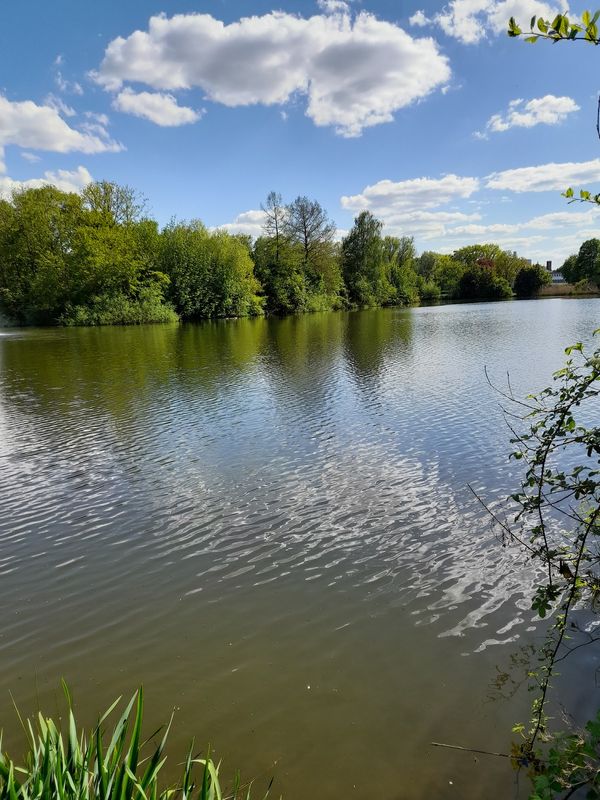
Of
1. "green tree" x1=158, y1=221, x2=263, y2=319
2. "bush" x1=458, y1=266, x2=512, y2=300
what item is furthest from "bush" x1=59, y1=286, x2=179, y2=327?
"bush" x1=458, y1=266, x2=512, y2=300

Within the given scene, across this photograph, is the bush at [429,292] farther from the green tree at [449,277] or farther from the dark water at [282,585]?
the dark water at [282,585]

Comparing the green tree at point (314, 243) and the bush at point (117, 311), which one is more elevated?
the green tree at point (314, 243)

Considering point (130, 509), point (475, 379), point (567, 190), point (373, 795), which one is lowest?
point (373, 795)

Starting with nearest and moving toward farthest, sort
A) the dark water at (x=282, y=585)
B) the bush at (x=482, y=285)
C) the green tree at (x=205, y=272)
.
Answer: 1. the dark water at (x=282, y=585)
2. the green tree at (x=205, y=272)
3. the bush at (x=482, y=285)

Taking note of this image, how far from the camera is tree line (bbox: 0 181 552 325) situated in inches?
1998

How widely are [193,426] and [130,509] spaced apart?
4.61 meters

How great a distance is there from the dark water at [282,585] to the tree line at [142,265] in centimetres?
4139

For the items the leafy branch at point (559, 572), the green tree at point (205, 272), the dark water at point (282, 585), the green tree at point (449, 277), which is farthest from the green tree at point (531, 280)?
the leafy branch at point (559, 572)

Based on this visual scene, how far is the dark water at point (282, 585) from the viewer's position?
11.9 feet

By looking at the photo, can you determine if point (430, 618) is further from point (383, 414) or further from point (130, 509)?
point (383, 414)

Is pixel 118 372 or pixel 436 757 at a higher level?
pixel 118 372

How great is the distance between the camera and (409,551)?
6227mm

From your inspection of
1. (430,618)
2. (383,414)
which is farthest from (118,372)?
(430,618)

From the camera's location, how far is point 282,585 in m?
5.54
